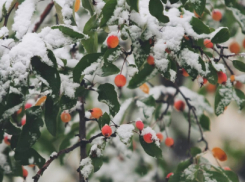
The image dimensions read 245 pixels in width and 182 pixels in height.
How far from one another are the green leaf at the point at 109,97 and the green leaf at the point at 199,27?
304 mm

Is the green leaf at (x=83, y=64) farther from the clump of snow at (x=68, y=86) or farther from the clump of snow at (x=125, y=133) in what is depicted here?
the clump of snow at (x=125, y=133)

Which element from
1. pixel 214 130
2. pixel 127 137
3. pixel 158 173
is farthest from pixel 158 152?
pixel 214 130

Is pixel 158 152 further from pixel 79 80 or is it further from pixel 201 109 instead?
pixel 201 109

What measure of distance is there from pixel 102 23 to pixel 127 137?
33cm

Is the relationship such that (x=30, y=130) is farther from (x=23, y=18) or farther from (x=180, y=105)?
(x=180, y=105)

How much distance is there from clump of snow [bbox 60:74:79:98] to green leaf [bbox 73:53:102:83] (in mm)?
28

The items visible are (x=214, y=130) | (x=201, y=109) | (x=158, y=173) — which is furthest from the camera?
(x=214, y=130)

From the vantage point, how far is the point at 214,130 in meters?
4.02

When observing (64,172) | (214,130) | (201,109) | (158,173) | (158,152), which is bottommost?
(214,130)

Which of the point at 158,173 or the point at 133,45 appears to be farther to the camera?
the point at 158,173

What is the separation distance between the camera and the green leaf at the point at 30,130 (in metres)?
0.93

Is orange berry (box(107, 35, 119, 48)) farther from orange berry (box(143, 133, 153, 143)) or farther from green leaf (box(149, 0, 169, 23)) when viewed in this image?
orange berry (box(143, 133, 153, 143))

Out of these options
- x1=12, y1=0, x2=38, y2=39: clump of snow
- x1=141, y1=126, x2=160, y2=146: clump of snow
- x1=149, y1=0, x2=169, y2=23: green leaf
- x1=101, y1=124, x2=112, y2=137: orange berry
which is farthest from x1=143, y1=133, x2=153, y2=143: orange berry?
x1=12, y1=0, x2=38, y2=39: clump of snow

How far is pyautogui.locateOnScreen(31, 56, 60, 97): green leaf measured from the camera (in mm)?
798
